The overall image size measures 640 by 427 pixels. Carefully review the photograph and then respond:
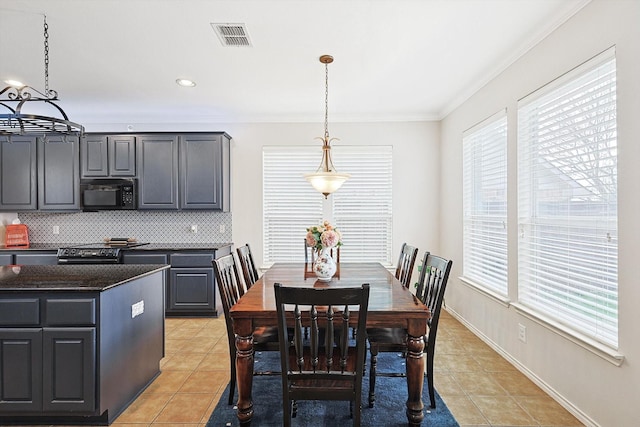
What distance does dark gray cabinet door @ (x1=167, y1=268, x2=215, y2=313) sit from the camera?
445 cm

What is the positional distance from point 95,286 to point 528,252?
3164mm

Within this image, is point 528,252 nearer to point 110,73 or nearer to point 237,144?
point 237,144

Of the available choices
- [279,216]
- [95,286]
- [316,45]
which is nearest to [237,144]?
[279,216]

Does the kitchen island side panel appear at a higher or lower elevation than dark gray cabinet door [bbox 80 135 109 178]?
lower

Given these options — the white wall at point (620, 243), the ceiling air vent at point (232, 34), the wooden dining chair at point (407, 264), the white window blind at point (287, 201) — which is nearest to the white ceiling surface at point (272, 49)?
the ceiling air vent at point (232, 34)

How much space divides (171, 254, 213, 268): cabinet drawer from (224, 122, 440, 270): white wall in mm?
740

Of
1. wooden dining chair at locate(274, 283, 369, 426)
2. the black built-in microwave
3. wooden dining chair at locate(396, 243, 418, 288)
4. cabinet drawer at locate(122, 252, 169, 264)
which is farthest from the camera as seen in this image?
the black built-in microwave

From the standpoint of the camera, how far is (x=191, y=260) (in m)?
4.45

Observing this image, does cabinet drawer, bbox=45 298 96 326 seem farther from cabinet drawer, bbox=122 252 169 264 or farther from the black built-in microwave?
the black built-in microwave

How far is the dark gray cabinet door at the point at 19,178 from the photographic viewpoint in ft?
15.5

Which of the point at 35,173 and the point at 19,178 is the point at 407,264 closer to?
the point at 35,173

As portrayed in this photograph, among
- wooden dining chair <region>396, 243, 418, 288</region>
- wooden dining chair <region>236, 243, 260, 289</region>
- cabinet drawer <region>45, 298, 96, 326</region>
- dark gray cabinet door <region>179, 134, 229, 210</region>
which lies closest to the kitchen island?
cabinet drawer <region>45, 298, 96, 326</region>

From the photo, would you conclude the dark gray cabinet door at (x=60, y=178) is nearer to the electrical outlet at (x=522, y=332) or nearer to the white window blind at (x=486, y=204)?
the white window blind at (x=486, y=204)

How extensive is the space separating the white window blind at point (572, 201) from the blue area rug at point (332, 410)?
3.68ft
